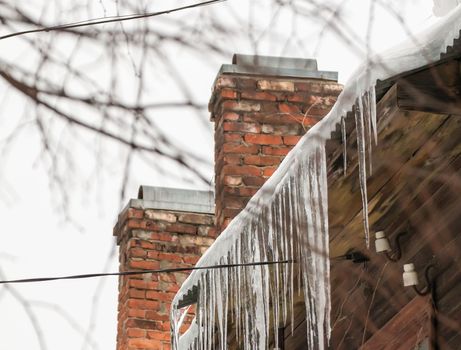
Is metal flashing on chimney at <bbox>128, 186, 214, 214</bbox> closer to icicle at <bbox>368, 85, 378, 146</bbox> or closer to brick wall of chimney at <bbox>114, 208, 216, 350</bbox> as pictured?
brick wall of chimney at <bbox>114, 208, 216, 350</bbox>

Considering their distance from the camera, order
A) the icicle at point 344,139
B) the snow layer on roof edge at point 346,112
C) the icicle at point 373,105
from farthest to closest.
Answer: the icicle at point 344,139 < the icicle at point 373,105 < the snow layer on roof edge at point 346,112

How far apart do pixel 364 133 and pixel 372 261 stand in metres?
0.98

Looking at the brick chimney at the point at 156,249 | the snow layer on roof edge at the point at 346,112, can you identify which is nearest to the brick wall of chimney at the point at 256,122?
the brick chimney at the point at 156,249

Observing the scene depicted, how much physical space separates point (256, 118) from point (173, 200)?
215 cm

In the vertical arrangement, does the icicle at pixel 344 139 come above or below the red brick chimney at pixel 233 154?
below

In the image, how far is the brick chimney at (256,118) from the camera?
26.0 ft

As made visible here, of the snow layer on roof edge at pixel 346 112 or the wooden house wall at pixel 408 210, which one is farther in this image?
the wooden house wall at pixel 408 210

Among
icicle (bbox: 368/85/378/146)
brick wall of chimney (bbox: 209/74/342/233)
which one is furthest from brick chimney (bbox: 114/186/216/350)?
icicle (bbox: 368/85/378/146)

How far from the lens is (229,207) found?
7.75 meters

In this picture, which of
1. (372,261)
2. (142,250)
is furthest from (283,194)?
(142,250)

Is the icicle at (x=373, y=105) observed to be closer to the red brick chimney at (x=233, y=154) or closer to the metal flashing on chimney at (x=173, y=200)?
the red brick chimney at (x=233, y=154)

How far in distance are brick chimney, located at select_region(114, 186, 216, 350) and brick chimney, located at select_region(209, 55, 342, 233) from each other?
1730 mm

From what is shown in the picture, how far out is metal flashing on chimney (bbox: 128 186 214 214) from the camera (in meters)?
10.0

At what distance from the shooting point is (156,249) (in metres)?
9.92
